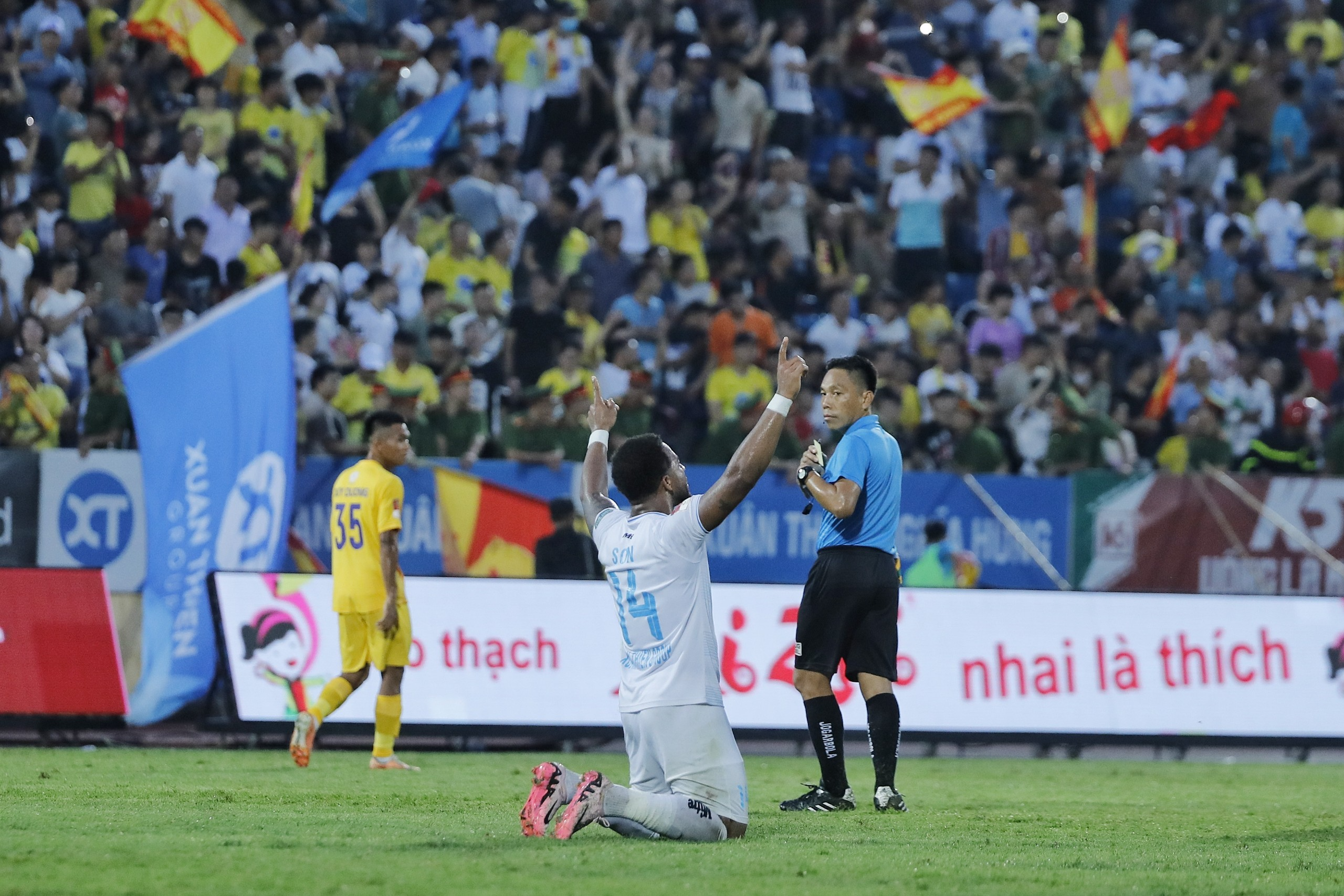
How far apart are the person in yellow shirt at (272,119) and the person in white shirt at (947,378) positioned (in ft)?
22.4

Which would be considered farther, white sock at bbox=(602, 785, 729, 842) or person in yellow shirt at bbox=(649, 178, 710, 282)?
person in yellow shirt at bbox=(649, 178, 710, 282)

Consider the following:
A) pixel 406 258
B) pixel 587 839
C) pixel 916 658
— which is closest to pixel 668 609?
pixel 587 839

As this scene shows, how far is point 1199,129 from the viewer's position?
77.6ft

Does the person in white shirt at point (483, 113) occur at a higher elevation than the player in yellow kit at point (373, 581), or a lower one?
higher

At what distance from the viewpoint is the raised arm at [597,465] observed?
26.8 ft

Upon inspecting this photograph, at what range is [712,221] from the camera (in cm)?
2094

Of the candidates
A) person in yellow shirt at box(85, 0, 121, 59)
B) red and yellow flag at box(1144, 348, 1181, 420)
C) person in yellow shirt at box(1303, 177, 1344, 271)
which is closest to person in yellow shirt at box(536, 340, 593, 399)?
person in yellow shirt at box(85, 0, 121, 59)

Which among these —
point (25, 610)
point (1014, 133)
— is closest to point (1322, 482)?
point (1014, 133)

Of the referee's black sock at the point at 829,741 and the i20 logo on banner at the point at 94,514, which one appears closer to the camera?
the referee's black sock at the point at 829,741

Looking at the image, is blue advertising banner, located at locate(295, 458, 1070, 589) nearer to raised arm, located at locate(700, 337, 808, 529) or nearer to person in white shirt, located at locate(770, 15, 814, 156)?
person in white shirt, located at locate(770, 15, 814, 156)

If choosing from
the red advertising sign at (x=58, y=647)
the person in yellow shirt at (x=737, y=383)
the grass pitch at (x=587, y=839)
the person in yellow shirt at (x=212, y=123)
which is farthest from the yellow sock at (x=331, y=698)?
the person in yellow shirt at (x=212, y=123)

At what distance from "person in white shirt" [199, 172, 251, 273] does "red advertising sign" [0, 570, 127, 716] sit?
4555 mm

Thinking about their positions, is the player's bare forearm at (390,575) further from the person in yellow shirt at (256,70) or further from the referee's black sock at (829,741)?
the person in yellow shirt at (256,70)

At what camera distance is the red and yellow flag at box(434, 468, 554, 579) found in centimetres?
1650
